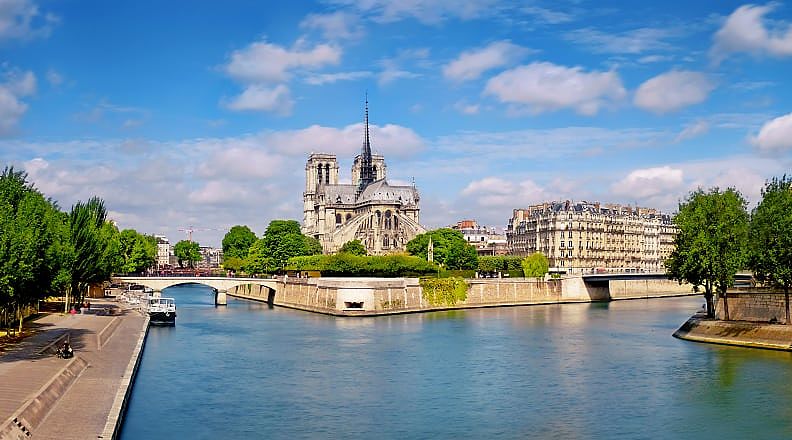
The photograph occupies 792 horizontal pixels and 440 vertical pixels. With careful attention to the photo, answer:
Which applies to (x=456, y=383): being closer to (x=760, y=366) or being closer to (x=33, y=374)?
(x=760, y=366)

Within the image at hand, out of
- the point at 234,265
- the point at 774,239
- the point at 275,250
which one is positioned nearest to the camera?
the point at 774,239

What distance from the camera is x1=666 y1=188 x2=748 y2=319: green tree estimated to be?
42688 millimetres

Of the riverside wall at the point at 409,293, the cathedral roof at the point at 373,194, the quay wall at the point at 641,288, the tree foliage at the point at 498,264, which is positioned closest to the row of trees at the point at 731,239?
the riverside wall at the point at 409,293

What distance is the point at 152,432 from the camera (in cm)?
2386

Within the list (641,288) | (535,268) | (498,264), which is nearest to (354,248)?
(498,264)

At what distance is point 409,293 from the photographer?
67.1 meters

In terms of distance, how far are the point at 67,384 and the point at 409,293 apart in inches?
1688

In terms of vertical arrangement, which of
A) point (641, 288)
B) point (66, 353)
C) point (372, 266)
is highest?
point (372, 266)

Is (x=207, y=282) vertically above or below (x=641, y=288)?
above

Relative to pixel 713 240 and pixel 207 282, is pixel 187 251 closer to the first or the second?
pixel 207 282

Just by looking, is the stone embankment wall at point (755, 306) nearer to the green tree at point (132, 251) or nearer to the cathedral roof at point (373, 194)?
the green tree at point (132, 251)

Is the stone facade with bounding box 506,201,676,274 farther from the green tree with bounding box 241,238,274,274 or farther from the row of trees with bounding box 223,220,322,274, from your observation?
the green tree with bounding box 241,238,274,274

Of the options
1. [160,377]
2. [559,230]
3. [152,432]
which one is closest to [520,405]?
[152,432]

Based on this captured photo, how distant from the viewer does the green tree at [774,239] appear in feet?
125
